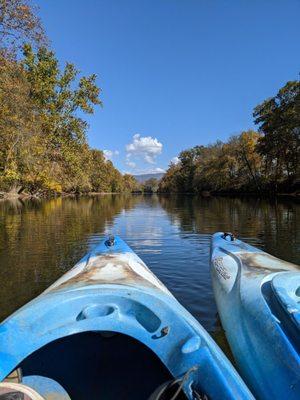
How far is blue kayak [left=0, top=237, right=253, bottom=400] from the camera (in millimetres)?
2658

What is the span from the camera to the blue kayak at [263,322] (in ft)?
9.60

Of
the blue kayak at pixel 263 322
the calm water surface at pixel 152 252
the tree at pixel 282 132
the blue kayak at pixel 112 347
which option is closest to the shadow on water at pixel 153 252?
the calm water surface at pixel 152 252

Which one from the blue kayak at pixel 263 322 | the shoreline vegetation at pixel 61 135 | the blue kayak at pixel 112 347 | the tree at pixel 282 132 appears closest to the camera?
the blue kayak at pixel 112 347

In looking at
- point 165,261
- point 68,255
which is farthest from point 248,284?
point 68,255

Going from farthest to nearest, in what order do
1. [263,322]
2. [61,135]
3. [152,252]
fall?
1. [61,135]
2. [152,252]
3. [263,322]

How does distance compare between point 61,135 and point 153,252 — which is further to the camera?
point 61,135

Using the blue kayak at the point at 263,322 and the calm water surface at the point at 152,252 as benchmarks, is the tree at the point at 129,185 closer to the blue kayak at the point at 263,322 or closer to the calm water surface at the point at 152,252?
the calm water surface at the point at 152,252

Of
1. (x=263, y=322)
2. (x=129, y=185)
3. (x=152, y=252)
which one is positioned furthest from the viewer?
(x=129, y=185)

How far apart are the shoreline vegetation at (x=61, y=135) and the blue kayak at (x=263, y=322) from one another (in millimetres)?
11620

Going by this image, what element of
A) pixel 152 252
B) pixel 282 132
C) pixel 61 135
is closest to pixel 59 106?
pixel 61 135

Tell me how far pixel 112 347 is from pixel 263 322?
5.87 feet

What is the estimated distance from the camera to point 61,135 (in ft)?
96.7

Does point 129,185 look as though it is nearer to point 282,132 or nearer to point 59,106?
point 282,132

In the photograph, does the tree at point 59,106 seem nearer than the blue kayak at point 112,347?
No
